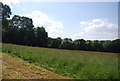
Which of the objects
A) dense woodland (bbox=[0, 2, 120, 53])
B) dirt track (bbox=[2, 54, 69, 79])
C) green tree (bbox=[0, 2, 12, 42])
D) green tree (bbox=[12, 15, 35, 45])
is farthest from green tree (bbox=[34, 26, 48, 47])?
dirt track (bbox=[2, 54, 69, 79])

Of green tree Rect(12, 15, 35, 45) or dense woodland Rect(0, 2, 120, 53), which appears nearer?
dense woodland Rect(0, 2, 120, 53)

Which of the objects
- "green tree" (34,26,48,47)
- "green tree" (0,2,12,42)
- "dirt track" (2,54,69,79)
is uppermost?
"green tree" (0,2,12,42)

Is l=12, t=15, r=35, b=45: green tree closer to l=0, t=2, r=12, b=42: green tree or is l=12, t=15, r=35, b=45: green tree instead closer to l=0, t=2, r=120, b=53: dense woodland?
l=0, t=2, r=120, b=53: dense woodland

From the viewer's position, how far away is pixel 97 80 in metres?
6.92

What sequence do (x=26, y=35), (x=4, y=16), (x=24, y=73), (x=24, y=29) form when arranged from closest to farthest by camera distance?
(x=24, y=73) → (x=4, y=16) → (x=26, y=35) → (x=24, y=29)

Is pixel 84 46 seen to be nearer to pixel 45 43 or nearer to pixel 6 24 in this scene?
pixel 45 43

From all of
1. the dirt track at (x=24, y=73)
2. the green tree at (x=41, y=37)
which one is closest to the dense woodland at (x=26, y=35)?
the green tree at (x=41, y=37)

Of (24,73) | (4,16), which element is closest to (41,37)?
(4,16)

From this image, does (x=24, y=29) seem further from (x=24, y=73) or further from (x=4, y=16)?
(x=24, y=73)

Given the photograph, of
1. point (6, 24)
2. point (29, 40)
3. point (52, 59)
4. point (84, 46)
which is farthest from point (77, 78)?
point (84, 46)

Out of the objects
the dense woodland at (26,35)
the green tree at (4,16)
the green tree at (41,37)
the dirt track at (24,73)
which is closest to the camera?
the dirt track at (24,73)

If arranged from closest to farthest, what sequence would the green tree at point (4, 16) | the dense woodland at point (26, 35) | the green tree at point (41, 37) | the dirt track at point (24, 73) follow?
the dirt track at point (24, 73) < the green tree at point (4, 16) < the dense woodland at point (26, 35) < the green tree at point (41, 37)

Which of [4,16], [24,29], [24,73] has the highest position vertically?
[4,16]

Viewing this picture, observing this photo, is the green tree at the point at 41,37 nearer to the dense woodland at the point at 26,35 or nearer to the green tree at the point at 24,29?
the dense woodland at the point at 26,35
